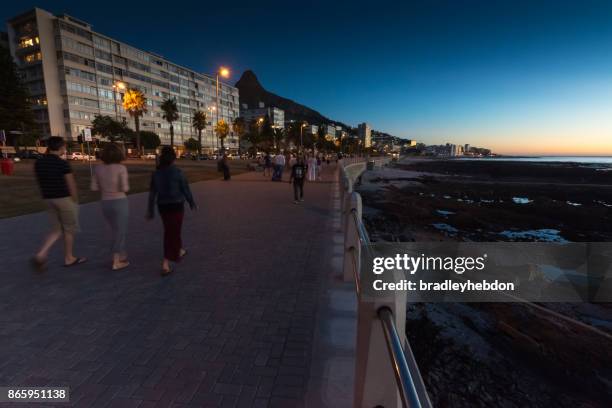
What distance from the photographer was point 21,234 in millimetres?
6727

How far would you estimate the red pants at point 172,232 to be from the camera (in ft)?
14.8

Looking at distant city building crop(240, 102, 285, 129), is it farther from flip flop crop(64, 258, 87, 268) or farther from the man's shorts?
the man's shorts

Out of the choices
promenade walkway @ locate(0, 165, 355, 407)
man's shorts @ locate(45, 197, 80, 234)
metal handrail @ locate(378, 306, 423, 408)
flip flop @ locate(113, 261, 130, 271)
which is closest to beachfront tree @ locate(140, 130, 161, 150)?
promenade walkway @ locate(0, 165, 355, 407)

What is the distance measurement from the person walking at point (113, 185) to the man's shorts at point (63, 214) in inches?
21.4

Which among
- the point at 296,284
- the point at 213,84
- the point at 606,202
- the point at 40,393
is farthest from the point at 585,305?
the point at 213,84

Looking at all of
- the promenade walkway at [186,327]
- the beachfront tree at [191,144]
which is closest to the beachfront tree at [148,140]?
the beachfront tree at [191,144]

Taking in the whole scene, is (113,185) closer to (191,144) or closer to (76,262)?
(76,262)

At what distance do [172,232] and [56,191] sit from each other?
1.88m

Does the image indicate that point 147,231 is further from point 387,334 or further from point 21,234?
point 387,334

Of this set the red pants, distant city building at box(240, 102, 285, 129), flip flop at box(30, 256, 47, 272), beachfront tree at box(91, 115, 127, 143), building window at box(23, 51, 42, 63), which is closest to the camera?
the red pants

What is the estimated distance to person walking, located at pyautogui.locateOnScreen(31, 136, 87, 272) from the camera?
439 centimetres

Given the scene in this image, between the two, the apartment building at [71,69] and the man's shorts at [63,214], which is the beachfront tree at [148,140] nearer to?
the apartment building at [71,69]

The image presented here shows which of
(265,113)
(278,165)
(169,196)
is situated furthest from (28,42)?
(265,113)

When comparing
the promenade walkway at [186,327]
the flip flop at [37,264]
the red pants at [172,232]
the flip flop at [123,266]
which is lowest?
the promenade walkway at [186,327]
